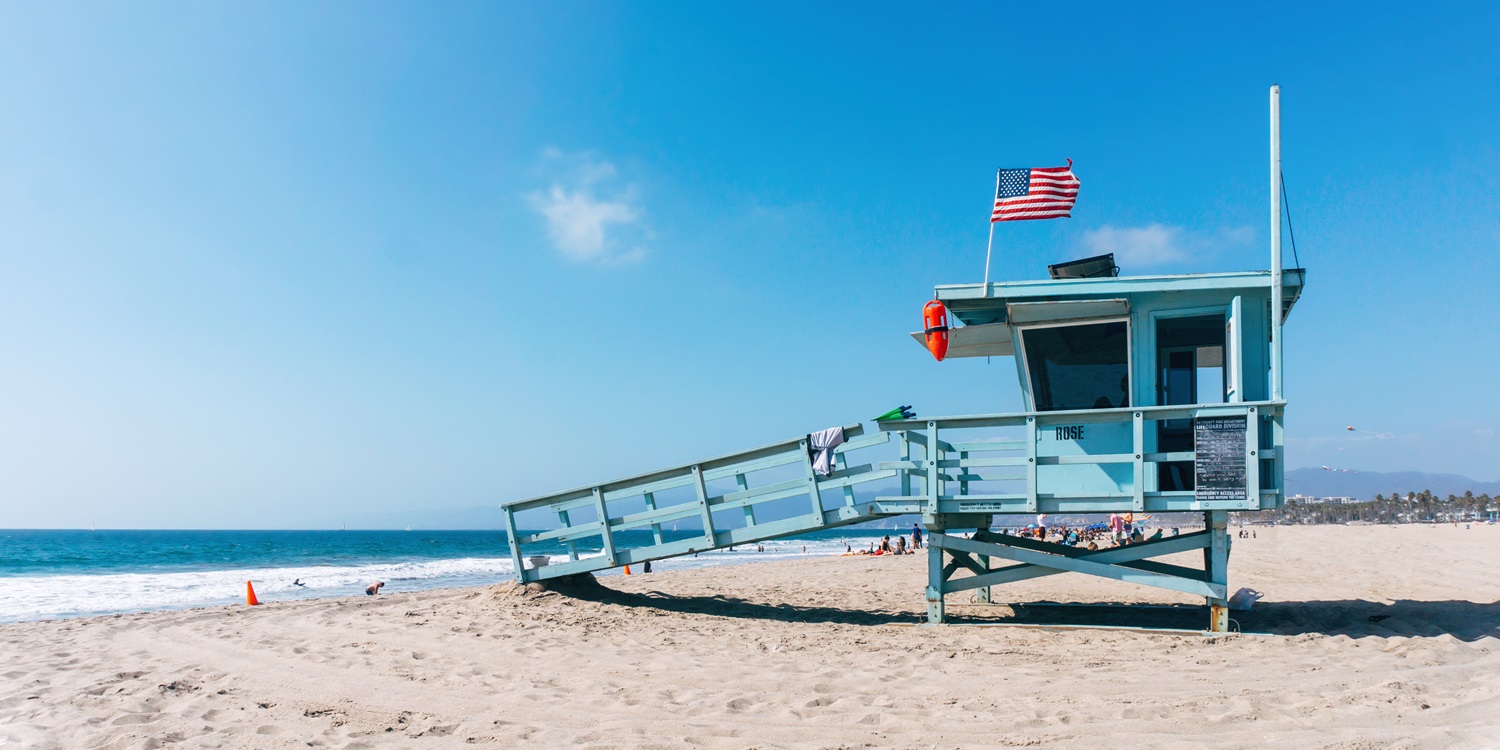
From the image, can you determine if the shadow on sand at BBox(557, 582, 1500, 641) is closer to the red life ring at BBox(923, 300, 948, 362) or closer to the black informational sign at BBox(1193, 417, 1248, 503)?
the black informational sign at BBox(1193, 417, 1248, 503)

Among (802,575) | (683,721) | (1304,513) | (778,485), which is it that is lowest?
(1304,513)

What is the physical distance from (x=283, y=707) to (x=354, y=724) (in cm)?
86

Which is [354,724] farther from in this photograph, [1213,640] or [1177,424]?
[1177,424]

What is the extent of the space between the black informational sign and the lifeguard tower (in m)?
0.01

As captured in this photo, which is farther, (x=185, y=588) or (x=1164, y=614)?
(x=185, y=588)

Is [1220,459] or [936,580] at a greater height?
[1220,459]

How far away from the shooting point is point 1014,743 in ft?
15.6

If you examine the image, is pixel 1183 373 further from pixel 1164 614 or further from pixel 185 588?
pixel 185 588

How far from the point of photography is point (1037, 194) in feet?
32.8

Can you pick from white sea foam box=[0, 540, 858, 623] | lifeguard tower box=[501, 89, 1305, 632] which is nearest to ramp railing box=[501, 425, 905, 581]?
lifeguard tower box=[501, 89, 1305, 632]

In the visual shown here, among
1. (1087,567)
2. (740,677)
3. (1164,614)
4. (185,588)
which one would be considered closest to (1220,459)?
(1087,567)

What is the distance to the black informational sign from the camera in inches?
324

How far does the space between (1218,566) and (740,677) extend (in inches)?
193

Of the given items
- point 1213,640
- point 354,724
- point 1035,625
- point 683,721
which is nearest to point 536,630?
point 354,724
